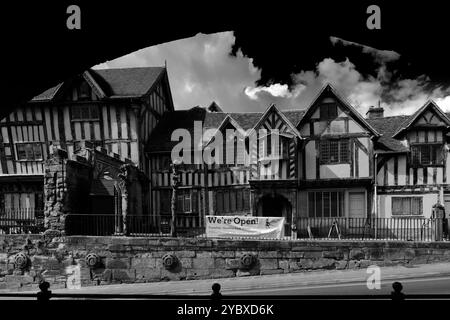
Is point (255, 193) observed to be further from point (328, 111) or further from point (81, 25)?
point (81, 25)

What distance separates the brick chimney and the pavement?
11093 millimetres

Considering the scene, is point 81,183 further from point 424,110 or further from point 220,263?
point 424,110

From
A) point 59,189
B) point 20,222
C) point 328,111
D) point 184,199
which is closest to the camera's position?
point 59,189

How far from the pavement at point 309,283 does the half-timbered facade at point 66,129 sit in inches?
331

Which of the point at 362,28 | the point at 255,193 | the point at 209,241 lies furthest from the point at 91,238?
the point at 362,28

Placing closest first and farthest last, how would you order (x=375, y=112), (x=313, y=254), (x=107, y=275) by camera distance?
(x=313, y=254) < (x=107, y=275) < (x=375, y=112)

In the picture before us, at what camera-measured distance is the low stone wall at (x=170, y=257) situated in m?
15.0

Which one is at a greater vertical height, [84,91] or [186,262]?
[84,91]

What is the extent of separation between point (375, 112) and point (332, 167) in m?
5.65

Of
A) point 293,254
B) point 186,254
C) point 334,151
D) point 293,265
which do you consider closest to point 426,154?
point 334,151

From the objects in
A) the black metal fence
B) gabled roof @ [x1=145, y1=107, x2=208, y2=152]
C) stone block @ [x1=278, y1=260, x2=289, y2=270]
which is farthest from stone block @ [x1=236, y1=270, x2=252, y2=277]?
gabled roof @ [x1=145, y1=107, x2=208, y2=152]

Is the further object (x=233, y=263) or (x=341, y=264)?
(x=233, y=263)

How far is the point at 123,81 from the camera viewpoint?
23.8 m

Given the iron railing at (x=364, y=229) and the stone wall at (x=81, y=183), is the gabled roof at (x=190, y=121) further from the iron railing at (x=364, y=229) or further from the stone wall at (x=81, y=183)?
the iron railing at (x=364, y=229)
